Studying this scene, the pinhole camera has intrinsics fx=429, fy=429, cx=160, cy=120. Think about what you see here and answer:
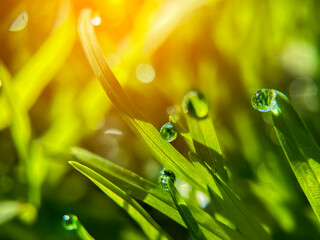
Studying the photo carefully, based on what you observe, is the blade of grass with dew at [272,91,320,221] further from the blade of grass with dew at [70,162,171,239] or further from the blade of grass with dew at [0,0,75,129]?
the blade of grass with dew at [0,0,75,129]

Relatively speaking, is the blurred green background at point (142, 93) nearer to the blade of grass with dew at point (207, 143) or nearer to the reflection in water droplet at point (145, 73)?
the reflection in water droplet at point (145, 73)

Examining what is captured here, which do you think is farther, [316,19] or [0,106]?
[316,19]

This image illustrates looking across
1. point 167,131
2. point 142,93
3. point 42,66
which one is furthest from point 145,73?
point 167,131

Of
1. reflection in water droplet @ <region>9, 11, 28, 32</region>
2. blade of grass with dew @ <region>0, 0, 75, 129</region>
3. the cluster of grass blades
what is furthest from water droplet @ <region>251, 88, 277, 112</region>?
reflection in water droplet @ <region>9, 11, 28, 32</region>

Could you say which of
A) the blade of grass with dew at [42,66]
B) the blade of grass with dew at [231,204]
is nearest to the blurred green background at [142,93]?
the blade of grass with dew at [42,66]

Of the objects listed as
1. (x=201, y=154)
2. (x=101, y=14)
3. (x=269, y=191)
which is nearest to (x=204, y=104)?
(x=201, y=154)

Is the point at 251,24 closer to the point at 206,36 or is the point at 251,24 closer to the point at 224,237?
the point at 206,36

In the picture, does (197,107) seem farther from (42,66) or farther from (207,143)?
(42,66)

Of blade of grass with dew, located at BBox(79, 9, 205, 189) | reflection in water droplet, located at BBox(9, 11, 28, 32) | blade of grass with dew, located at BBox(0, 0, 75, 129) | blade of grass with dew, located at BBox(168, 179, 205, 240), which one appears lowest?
blade of grass with dew, located at BBox(168, 179, 205, 240)
